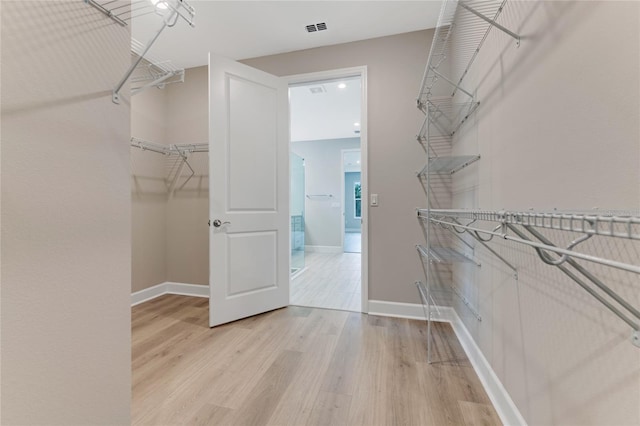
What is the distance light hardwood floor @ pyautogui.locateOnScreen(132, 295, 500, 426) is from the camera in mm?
1246

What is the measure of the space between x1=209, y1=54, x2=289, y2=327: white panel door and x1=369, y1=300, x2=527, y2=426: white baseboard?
41.3 inches

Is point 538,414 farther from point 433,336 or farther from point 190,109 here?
point 190,109

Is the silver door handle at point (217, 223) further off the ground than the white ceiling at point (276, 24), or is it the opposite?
the white ceiling at point (276, 24)

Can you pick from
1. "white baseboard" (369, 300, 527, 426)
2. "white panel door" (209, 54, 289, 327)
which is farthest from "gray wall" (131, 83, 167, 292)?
"white baseboard" (369, 300, 527, 426)

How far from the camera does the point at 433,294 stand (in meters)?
2.33

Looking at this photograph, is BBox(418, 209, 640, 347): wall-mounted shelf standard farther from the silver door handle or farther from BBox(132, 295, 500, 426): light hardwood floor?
the silver door handle

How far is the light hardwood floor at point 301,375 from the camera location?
49.1 inches

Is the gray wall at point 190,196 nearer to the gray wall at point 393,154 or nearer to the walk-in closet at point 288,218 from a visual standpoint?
the walk-in closet at point 288,218

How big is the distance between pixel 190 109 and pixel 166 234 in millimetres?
1512

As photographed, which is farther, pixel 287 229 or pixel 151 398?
pixel 287 229

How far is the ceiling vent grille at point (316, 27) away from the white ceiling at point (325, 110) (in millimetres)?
445

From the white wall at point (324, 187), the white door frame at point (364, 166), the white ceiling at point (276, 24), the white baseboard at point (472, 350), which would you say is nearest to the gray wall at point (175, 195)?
the white ceiling at point (276, 24)

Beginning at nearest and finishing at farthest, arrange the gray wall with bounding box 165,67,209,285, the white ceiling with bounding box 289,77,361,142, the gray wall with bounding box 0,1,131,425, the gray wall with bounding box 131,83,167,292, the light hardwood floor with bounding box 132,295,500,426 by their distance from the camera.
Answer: the gray wall with bounding box 0,1,131,425, the light hardwood floor with bounding box 132,295,500,426, the gray wall with bounding box 131,83,167,292, the gray wall with bounding box 165,67,209,285, the white ceiling with bounding box 289,77,361,142

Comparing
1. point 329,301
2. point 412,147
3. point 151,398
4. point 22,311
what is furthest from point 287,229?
point 22,311
